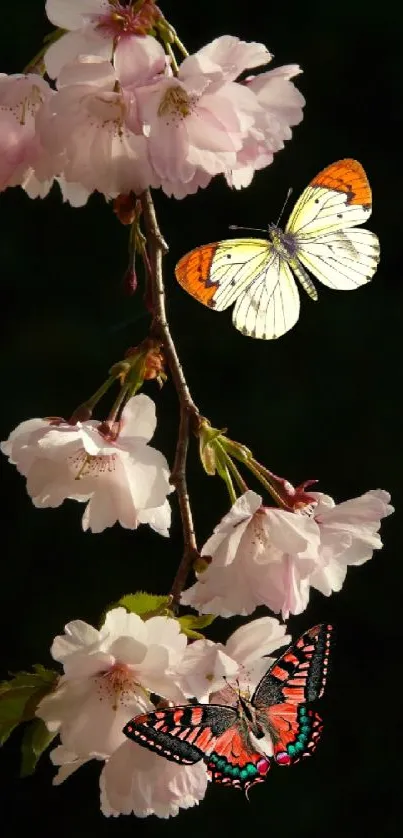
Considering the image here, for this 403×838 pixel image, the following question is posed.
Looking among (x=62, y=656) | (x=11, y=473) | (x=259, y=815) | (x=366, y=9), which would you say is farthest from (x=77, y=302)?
(x=62, y=656)

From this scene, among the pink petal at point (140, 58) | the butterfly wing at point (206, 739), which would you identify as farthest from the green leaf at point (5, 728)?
the pink petal at point (140, 58)

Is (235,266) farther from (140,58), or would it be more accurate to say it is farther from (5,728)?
(5,728)

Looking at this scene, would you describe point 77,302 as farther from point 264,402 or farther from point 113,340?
point 264,402

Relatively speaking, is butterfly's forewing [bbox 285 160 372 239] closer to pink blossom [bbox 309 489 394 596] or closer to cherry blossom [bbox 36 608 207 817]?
pink blossom [bbox 309 489 394 596]

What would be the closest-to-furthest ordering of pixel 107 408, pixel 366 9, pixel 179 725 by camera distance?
pixel 179 725 → pixel 107 408 → pixel 366 9

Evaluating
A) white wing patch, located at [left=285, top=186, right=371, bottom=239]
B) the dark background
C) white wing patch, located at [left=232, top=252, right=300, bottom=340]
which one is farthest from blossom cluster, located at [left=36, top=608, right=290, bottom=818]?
the dark background

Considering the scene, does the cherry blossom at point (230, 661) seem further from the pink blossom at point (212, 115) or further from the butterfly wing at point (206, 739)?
the pink blossom at point (212, 115)

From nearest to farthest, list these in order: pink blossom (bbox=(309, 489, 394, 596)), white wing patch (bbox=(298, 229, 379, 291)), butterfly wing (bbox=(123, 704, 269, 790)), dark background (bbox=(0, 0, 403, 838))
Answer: butterfly wing (bbox=(123, 704, 269, 790)) → pink blossom (bbox=(309, 489, 394, 596)) → white wing patch (bbox=(298, 229, 379, 291)) → dark background (bbox=(0, 0, 403, 838))
